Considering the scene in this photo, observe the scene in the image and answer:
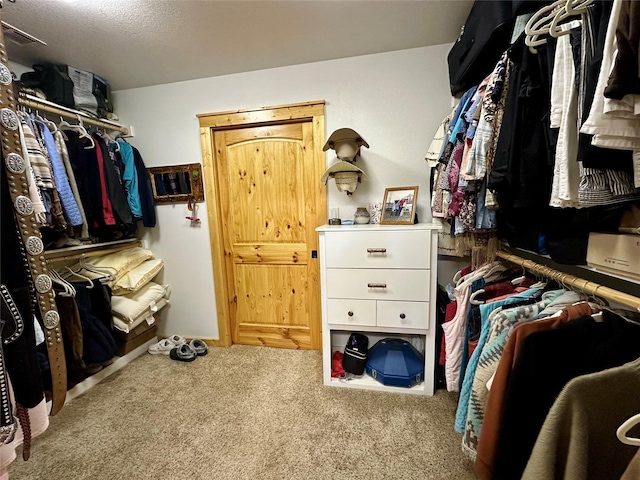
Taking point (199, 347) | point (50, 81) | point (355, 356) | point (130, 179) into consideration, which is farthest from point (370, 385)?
point (50, 81)

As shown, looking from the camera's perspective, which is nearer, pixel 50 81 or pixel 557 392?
pixel 557 392

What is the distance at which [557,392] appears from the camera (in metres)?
0.65

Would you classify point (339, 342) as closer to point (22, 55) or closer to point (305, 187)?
point (305, 187)

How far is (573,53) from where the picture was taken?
681mm

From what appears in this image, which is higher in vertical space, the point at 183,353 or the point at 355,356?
the point at 355,356

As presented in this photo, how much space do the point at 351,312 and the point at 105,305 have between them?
1.75 m

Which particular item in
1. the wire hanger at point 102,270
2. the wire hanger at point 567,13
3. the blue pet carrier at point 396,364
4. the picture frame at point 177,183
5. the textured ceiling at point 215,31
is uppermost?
the textured ceiling at point 215,31

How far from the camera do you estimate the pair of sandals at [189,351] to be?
6.88 ft

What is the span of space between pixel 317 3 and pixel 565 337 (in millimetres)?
1785

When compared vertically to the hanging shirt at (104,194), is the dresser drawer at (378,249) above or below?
below

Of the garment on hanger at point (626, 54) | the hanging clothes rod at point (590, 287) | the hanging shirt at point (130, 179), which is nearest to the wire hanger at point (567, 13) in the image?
the garment on hanger at point (626, 54)

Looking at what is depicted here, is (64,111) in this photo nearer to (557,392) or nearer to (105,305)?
(105,305)

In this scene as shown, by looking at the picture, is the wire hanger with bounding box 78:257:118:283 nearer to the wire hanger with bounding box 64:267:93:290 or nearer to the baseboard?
the wire hanger with bounding box 64:267:93:290

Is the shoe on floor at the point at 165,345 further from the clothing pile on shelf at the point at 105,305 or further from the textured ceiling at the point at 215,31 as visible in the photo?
the textured ceiling at the point at 215,31
